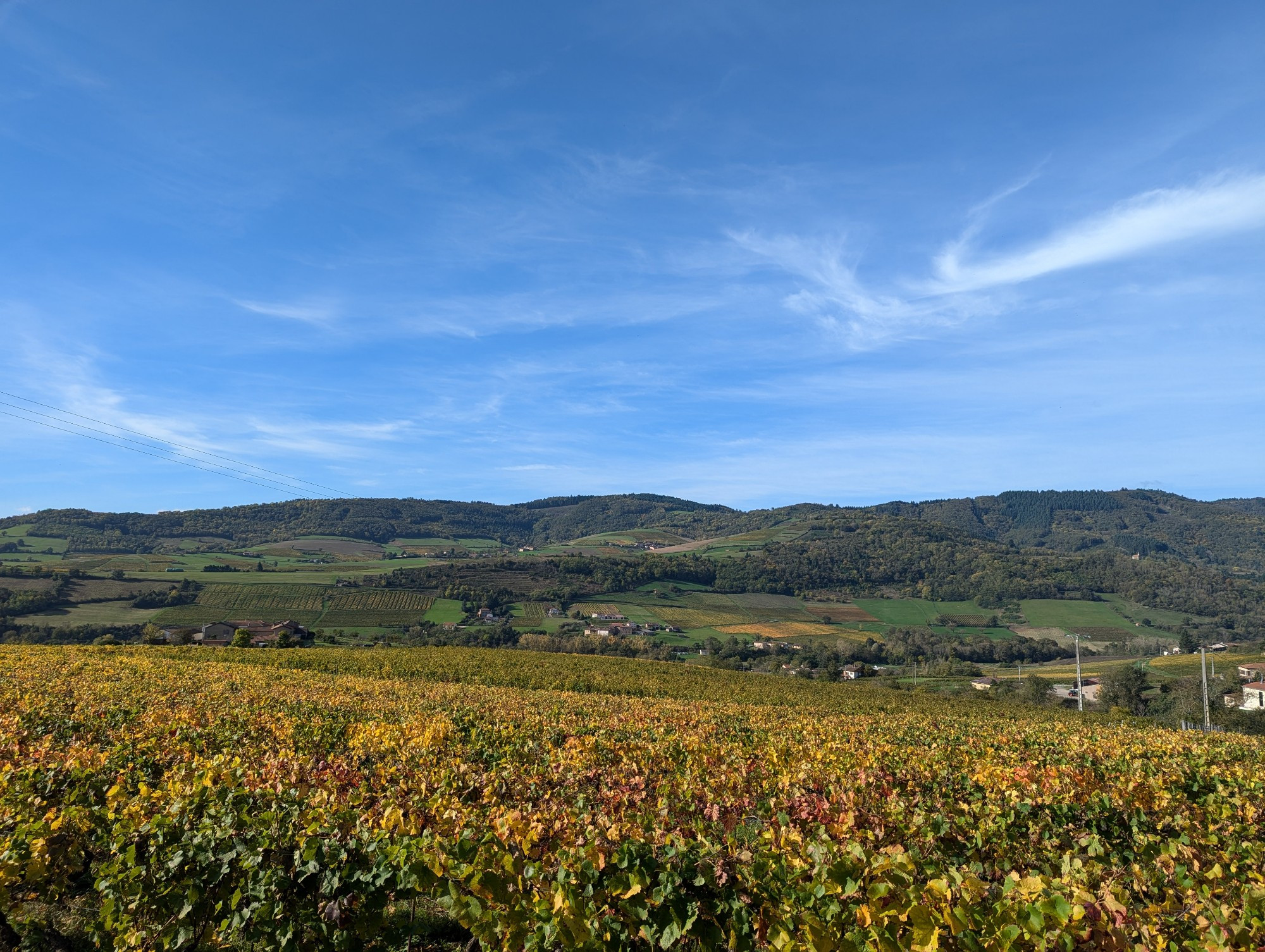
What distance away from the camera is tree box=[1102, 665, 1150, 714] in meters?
59.0

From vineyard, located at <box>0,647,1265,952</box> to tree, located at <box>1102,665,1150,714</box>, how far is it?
186ft

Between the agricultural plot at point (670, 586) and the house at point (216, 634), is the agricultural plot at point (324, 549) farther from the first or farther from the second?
the house at point (216, 634)

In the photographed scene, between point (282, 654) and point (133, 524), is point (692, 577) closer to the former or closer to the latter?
point (282, 654)

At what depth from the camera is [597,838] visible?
4762 millimetres

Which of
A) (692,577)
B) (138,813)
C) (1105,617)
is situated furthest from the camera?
(692,577)

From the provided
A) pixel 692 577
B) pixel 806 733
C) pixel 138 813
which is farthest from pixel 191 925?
pixel 692 577

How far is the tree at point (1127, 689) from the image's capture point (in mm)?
58975

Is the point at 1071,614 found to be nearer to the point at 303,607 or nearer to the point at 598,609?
the point at 598,609

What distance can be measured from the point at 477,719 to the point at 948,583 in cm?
15493

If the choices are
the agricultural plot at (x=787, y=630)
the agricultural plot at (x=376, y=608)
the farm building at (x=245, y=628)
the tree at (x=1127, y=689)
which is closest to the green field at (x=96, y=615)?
the farm building at (x=245, y=628)

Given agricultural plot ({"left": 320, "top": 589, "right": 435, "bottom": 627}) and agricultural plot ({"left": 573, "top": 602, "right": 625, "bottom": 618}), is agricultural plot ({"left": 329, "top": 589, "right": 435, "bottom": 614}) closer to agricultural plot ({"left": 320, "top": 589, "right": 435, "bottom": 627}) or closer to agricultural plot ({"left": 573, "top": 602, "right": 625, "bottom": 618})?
agricultural plot ({"left": 320, "top": 589, "right": 435, "bottom": 627})

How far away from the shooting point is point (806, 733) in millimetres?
13438

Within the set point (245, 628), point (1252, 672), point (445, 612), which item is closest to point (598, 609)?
point (445, 612)

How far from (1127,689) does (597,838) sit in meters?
71.9
